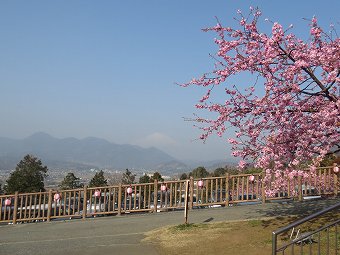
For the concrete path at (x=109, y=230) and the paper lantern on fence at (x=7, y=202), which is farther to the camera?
the paper lantern on fence at (x=7, y=202)

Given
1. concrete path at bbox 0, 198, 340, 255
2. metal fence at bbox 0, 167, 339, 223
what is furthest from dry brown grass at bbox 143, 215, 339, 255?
metal fence at bbox 0, 167, 339, 223

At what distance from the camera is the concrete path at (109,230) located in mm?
9766

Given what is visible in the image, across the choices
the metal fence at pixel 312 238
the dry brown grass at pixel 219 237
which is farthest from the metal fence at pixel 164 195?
the metal fence at pixel 312 238

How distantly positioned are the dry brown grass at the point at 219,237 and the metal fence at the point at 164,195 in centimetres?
415

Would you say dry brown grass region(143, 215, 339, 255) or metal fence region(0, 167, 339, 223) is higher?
metal fence region(0, 167, 339, 223)

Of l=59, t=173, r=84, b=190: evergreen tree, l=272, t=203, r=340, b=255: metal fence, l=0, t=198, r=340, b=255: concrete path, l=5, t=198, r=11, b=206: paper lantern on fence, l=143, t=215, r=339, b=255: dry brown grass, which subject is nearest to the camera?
l=272, t=203, r=340, b=255: metal fence

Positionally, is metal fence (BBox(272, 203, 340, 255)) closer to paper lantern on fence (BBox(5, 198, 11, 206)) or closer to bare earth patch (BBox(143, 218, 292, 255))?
bare earth patch (BBox(143, 218, 292, 255))

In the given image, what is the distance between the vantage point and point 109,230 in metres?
12.1

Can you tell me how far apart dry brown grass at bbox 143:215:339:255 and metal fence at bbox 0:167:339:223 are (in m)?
4.15

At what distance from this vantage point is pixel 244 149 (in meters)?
10.2

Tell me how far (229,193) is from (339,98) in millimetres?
8068

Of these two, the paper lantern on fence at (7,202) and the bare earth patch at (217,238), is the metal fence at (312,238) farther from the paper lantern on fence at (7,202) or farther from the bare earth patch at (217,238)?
the paper lantern on fence at (7,202)

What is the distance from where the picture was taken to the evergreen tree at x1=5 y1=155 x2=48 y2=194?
37969 millimetres

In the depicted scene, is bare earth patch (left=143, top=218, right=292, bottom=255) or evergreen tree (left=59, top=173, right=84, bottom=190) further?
evergreen tree (left=59, top=173, right=84, bottom=190)
